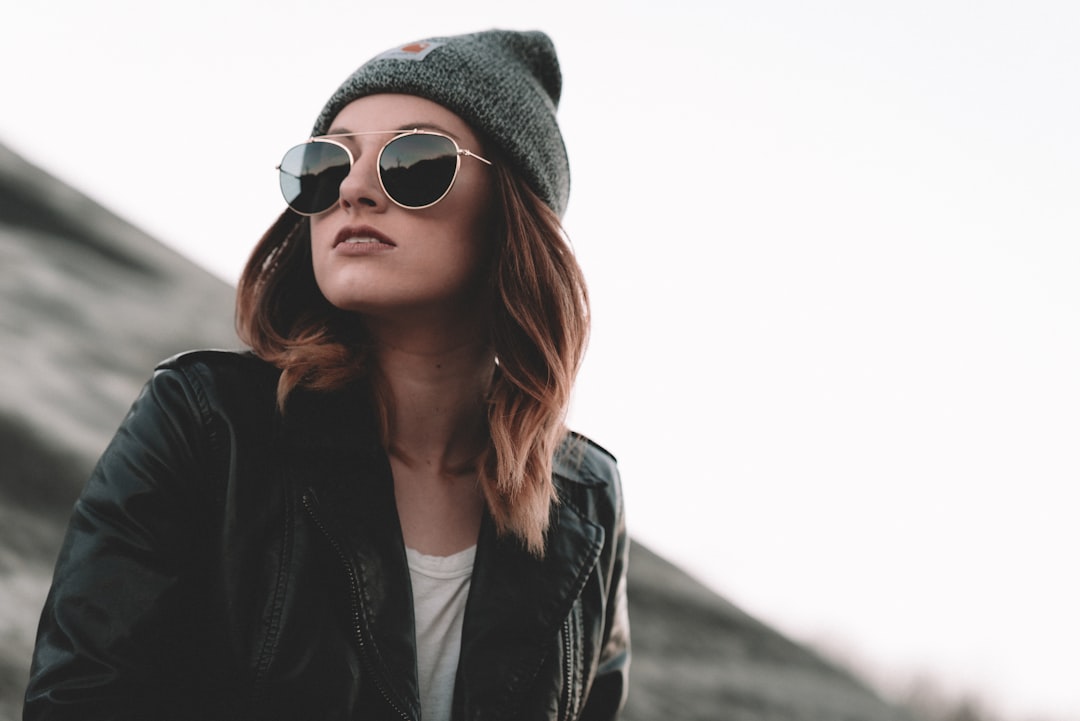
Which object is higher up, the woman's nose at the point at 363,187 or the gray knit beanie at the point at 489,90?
the gray knit beanie at the point at 489,90

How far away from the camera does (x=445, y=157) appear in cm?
187

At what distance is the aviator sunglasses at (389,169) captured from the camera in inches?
72.1

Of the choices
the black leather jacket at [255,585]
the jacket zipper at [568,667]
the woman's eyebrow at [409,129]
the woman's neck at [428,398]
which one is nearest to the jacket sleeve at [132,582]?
the black leather jacket at [255,585]

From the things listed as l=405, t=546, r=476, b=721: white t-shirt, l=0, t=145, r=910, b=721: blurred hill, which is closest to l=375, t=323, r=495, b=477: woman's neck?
l=405, t=546, r=476, b=721: white t-shirt

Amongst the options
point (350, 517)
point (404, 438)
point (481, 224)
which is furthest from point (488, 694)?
point (481, 224)

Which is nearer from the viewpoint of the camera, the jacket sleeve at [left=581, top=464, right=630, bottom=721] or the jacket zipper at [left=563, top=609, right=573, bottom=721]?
the jacket zipper at [left=563, top=609, right=573, bottom=721]

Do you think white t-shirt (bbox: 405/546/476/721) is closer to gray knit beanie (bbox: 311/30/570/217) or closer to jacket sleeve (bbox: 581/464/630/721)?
jacket sleeve (bbox: 581/464/630/721)

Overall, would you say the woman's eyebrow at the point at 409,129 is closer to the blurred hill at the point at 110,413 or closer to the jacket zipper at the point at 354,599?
the jacket zipper at the point at 354,599

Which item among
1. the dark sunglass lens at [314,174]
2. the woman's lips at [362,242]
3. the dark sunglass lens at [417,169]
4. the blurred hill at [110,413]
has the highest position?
the dark sunglass lens at [417,169]

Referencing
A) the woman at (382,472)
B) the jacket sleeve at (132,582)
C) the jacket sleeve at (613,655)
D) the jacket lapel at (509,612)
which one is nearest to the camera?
the jacket sleeve at (132,582)

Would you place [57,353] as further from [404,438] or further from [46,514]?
[404,438]

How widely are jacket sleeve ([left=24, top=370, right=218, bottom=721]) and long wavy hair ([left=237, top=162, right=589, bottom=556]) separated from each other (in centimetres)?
34

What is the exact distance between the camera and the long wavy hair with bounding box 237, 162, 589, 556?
1975mm

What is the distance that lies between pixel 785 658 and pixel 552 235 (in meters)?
2.31
